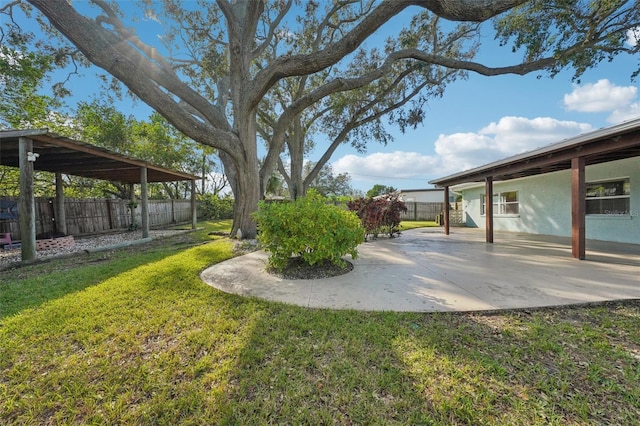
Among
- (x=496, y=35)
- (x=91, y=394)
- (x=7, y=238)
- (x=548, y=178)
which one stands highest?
(x=496, y=35)

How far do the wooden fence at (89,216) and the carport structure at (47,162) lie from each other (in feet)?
1.23

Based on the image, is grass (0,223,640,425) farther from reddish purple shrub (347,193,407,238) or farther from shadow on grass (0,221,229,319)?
reddish purple shrub (347,193,407,238)

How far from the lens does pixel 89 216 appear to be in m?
10.8

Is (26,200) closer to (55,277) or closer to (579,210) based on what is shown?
(55,277)

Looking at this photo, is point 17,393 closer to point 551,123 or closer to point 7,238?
point 7,238

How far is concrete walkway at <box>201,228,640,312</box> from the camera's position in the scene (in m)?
3.21

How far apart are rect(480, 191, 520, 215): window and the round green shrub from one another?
989 centimetres

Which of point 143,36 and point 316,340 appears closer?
point 316,340

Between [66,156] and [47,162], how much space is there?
1.57 metres

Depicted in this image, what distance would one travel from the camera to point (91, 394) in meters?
1.81

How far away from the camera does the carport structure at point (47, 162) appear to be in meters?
5.40

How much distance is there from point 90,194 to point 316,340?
19.4 m

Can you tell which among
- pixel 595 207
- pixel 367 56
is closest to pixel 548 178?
pixel 595 207

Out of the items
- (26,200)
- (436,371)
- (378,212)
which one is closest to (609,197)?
(378,212)
